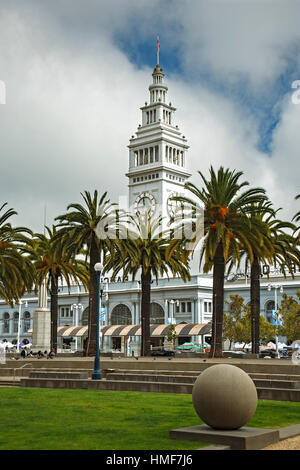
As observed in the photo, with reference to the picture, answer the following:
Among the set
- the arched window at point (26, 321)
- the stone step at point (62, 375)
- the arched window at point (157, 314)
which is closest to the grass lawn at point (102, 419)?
the stone step at point (62, 375)

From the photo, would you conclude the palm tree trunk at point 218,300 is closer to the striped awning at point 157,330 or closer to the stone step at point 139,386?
the stone step at point 139,386

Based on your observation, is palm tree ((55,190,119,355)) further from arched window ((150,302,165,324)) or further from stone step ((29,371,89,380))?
arched window ((150,302,165,324))

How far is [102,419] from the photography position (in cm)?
1398

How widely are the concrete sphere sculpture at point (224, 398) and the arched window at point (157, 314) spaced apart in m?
86.2

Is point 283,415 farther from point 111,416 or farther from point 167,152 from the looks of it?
point 167,152

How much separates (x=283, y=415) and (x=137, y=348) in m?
81.0

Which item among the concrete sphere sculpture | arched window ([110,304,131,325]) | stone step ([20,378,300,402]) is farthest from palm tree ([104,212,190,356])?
arched window ([110,304,131,325])

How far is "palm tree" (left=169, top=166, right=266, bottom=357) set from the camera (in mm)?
37053

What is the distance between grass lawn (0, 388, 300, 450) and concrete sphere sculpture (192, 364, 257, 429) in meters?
0.58

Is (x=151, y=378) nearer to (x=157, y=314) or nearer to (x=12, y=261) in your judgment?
(x=12, y=261)

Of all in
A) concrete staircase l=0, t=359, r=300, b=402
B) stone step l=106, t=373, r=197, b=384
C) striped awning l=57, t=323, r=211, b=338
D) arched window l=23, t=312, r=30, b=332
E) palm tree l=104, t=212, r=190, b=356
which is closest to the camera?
concrete staircase l=0, t=359, r=300, b=402

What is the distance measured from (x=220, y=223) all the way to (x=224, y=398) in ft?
87.6

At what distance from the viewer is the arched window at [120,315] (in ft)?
334
